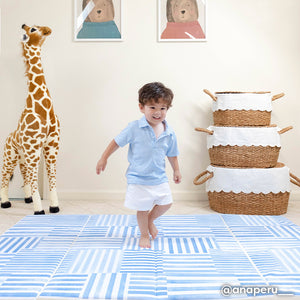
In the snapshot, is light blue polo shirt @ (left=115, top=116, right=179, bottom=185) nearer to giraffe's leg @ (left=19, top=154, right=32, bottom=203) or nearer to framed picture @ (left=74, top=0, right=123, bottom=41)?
giraffe's leg @ (left=19, top=154, right=32, bottom=203)

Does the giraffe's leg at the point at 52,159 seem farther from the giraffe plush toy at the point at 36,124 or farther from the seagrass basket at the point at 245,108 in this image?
the seagrass basket at the point at 245,108

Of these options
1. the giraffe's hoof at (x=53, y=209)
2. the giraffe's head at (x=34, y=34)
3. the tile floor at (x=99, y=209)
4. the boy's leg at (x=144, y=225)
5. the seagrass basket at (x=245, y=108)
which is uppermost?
the giraffe's head at (x=34, y=34)

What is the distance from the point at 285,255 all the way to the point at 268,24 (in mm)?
1826

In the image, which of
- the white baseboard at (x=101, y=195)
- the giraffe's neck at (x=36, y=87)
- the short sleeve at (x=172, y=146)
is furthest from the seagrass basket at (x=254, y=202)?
the giraffe's neck at (x=36, y=87)

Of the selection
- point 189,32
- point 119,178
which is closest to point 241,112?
point 189,32

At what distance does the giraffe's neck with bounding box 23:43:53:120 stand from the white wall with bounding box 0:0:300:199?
0.44m

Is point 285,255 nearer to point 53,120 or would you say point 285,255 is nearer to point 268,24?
point 53,120

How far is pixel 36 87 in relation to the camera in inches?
87.6

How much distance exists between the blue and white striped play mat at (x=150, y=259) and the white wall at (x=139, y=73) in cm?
72

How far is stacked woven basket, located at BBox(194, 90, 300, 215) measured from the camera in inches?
88.6

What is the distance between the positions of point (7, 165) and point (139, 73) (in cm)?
114

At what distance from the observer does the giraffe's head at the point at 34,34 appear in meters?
2.21

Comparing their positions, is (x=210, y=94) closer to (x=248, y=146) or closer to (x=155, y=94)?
(x=248, y=146)

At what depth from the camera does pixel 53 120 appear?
225cm
